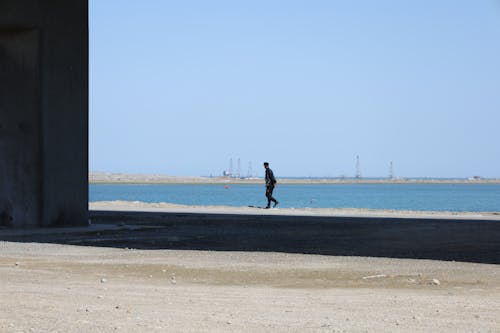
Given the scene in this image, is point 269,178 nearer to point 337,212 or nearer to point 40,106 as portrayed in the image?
point 337,212

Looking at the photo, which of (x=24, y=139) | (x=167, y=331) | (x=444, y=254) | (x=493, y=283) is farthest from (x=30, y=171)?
(x=167, y=331)

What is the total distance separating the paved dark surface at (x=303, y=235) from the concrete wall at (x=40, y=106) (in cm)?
113

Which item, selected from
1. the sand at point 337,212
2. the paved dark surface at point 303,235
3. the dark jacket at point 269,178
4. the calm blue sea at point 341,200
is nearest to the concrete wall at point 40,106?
the paved dark surface at point 303,235

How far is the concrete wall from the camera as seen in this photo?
24.0 meters

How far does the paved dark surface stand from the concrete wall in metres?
1.13

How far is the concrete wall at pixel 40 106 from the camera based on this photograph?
23984 millimetres

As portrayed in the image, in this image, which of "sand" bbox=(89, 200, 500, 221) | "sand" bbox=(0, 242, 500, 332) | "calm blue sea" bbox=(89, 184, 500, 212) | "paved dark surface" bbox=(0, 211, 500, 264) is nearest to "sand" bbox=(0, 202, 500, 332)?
"sand" bbox=(0, 242, 500, 332)

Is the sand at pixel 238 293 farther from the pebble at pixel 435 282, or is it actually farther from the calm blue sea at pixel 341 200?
the calm blue sea at pixel 341 200

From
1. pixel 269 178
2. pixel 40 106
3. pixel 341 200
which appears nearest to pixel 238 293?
pixel 40 106

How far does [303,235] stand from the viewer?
74.5ft

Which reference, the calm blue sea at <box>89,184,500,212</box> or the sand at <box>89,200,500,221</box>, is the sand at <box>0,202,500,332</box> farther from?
the calm blue sea at <box>89,184,500,212</box>

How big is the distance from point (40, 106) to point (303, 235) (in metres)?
6.50

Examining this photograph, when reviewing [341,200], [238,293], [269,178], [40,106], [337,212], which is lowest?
[341,200]

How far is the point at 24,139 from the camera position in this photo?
2417 centimetres
